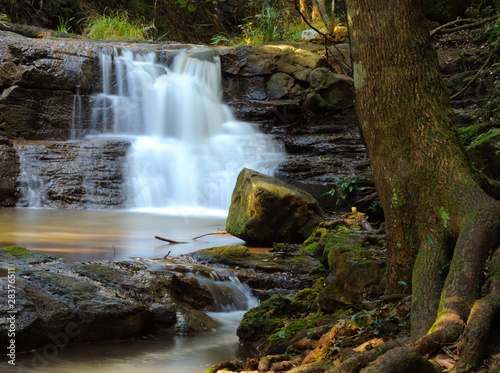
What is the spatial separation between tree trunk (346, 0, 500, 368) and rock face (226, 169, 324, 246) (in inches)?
141

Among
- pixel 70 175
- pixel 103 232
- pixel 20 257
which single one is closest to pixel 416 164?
pixel 20 257

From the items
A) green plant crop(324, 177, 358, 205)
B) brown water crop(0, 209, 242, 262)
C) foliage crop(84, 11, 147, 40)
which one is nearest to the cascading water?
brown water crop(0, 209, 242, 262)

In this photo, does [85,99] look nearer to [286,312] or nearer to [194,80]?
[194,80]

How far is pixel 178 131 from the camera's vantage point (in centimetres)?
1459

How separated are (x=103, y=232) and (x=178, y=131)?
23.6 feet

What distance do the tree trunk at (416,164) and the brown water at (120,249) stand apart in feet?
5.16

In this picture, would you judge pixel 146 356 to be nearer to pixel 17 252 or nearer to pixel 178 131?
pixel 17 252

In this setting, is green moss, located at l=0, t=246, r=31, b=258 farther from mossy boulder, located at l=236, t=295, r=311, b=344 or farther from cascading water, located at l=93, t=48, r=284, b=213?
cascading water, located at l=93, t=48, r=284, b=213

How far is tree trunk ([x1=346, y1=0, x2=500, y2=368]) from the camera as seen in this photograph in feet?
9.41

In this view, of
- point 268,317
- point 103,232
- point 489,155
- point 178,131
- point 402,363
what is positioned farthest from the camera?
point 178,131

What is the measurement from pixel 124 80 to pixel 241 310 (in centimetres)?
1130

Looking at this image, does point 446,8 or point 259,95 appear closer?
point 446,8

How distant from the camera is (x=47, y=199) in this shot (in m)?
10.8

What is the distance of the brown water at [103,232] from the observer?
6.17 metres
